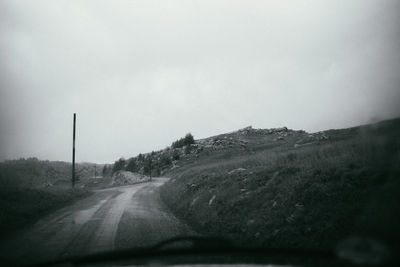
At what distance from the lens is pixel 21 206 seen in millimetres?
16531

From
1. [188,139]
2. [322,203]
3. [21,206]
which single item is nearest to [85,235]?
[322,203]

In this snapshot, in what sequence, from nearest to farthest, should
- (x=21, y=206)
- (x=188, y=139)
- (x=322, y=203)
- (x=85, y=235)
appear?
1. (x=322, y=203)
2. (x=85, y=235)
3. (x=21, y=206)
4. (x=188, y=139)

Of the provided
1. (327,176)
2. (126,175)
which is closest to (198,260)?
(327,176)

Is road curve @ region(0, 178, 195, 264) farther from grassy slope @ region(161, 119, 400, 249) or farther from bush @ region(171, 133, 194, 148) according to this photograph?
bush @ region(171, 133, 194, 148)

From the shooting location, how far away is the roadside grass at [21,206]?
43.0 feet

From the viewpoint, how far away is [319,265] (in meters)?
3.91

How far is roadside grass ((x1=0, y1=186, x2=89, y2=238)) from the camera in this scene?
43.0ft

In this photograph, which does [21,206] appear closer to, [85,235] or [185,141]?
[85,235]

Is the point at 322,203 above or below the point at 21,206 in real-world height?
below

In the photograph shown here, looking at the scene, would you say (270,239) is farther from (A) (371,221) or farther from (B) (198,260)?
(B) (198,260)

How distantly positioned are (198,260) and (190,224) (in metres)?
8.22

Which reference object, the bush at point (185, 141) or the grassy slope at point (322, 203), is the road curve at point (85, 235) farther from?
the bush at point (185, 141)

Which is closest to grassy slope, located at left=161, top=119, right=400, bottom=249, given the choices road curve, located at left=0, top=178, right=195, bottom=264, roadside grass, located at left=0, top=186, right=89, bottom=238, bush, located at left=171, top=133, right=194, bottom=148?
road curve, located at left=0, top=178, right=195, bottom=264

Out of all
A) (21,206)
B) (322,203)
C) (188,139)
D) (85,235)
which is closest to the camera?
(322,203)
